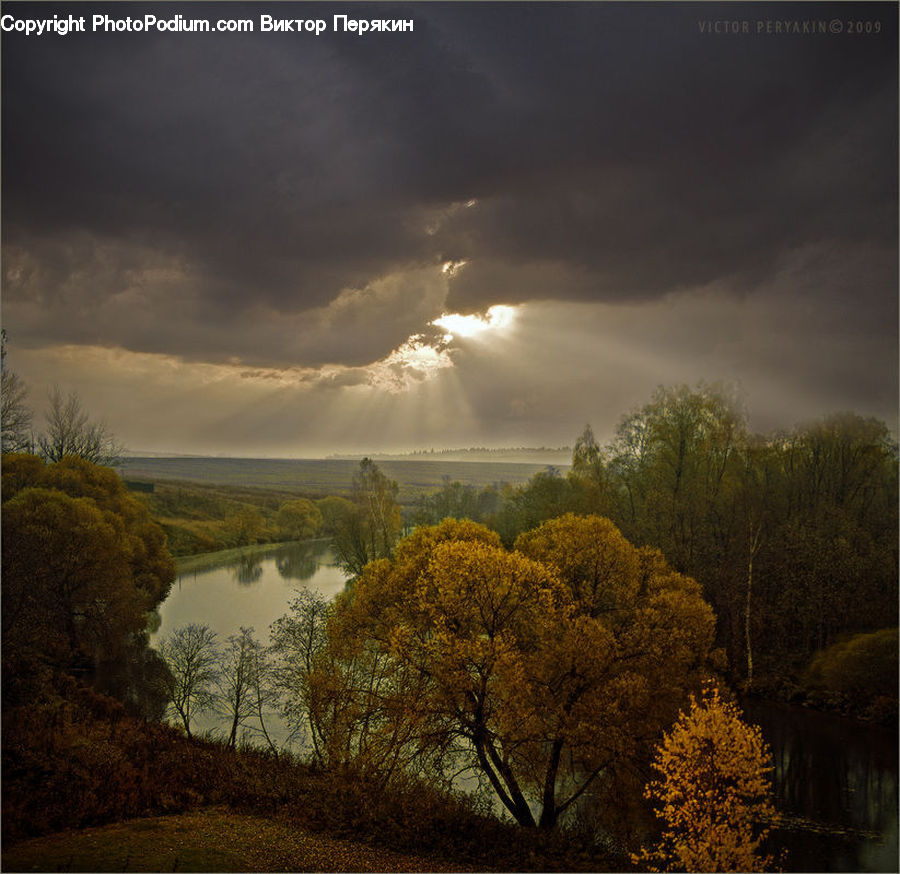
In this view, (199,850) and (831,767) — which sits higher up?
(199,850)


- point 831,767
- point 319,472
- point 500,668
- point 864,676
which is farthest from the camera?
point 319,472

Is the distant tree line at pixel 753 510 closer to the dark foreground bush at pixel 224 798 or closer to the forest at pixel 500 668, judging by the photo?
the forest at pixel 500 668

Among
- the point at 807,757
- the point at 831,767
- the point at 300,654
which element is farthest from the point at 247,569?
the point at 831,767

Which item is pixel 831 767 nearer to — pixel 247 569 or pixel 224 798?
pixel 224 798

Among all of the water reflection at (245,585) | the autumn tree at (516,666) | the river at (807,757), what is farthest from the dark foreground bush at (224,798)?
the water reflection at (245,585)

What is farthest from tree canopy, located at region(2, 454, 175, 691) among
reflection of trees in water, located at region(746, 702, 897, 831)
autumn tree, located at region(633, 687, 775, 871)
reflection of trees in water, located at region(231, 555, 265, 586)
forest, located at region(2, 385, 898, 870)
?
reflection of trees in water, located at region(746, 702, 897, 831)

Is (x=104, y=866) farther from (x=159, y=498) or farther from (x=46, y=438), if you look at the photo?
(x=159, y=498)

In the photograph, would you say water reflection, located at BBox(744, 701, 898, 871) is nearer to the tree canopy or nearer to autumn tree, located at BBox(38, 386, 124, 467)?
the tree canopy
